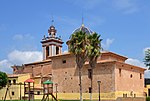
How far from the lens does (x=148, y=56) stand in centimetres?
5734

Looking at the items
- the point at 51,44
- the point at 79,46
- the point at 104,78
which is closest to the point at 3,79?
the point at 51,44

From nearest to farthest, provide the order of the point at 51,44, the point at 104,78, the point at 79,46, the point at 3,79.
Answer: the point at 79,46, the point at 104,78, the point at 3,79, the point at 51,44

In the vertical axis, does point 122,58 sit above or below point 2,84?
above

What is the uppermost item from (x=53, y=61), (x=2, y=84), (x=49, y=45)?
(x=49, y=45)

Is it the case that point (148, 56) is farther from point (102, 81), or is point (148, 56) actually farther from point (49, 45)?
point (49, 45)

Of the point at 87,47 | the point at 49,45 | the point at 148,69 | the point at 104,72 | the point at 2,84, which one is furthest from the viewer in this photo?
the point at 49,45

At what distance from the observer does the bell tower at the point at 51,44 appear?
80.1 m

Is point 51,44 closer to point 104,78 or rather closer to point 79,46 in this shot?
point 104,78

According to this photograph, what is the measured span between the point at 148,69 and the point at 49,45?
31654 millimetres

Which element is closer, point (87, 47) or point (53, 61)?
point (87, 47)

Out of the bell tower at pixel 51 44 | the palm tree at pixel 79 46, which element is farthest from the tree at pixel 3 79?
the palm tree at pixel 79 46

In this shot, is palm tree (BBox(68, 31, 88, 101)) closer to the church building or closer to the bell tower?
the church building

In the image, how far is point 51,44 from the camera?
80.6 meters

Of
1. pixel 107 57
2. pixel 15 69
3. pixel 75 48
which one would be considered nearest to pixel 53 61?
pixel 107 57
